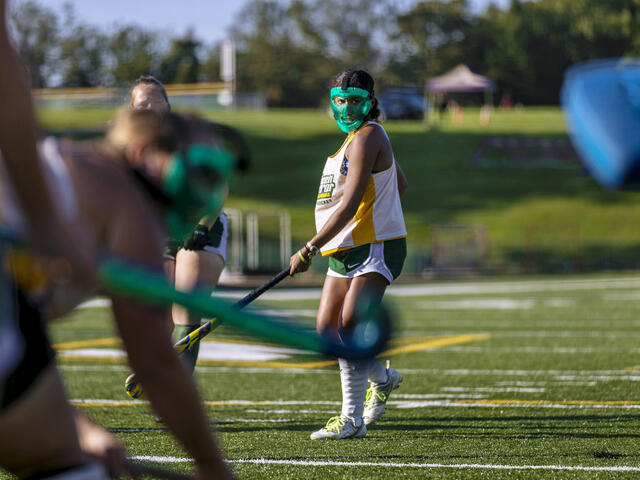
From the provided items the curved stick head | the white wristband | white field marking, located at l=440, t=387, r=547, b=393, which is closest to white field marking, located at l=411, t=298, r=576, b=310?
white field marking, located at l=440, t=387, r=547, b=393

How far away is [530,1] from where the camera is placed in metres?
93.3

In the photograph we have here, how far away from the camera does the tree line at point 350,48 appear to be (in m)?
85.1

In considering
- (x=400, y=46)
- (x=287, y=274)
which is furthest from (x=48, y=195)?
(x=400, y=46)

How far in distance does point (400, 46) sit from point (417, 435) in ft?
286

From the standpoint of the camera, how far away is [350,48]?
299 feet

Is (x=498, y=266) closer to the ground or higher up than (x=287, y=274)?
closer to the ground

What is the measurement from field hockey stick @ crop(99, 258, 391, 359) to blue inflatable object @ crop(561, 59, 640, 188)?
2256 millimetres

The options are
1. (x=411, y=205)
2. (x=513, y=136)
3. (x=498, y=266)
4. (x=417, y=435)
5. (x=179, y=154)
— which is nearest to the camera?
(x=179, y=154)

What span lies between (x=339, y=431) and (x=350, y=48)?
286 feet

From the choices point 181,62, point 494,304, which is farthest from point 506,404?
point 181,62

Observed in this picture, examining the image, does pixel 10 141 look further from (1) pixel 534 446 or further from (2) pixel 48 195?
(1) pixel 534 446

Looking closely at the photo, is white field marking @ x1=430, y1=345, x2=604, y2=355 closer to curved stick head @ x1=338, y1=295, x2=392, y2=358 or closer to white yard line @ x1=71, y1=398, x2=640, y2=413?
white yard line @ x1=71, y1=398, x2=640, y2=413

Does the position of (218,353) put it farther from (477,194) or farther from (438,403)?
(477,194)

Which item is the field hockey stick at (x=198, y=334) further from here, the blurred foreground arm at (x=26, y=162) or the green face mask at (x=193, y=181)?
the blurred foreground arm at (x=26, y=162)
